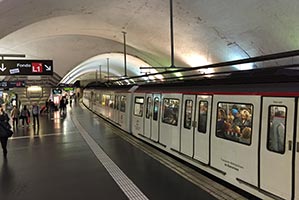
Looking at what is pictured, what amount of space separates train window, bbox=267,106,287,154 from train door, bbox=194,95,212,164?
5.55 ft

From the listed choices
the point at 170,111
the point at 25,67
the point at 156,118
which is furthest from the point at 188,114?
the point at 25,67

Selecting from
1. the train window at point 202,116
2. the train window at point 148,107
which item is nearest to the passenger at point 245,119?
the train window at point 202,116

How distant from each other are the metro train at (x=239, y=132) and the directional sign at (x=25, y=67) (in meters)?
4.75

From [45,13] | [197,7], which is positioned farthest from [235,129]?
[45,13]

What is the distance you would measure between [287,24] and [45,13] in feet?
22.7

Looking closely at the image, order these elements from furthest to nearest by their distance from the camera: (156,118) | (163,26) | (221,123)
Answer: (163,26) → (156,118) → (221,123)

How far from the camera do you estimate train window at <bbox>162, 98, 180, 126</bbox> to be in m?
7.64

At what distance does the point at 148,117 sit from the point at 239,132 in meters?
4.80

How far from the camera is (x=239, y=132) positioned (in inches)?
206

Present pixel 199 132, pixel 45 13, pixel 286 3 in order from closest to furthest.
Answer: pixel 199 132 → pixel 286 3 → pixel 45 13

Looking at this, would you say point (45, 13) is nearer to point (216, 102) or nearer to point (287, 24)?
point (216, 102)

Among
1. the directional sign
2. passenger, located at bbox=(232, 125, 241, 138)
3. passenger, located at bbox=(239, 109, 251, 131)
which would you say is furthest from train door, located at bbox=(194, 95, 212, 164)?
the directional sign

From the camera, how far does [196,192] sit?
5.25m

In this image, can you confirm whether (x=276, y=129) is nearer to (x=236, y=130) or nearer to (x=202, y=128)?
(x=236, y=130)
